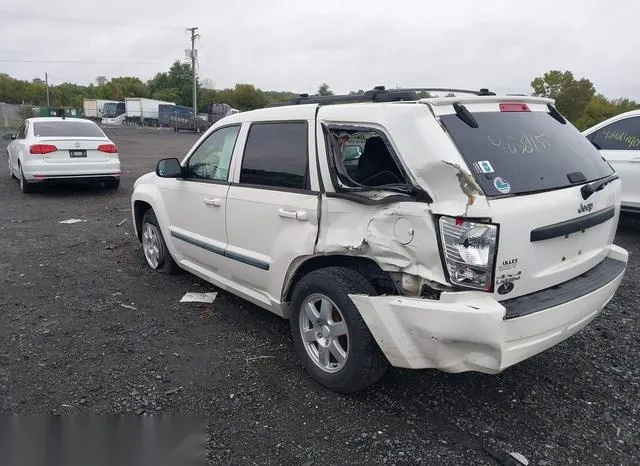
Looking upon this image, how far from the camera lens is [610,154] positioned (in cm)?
738

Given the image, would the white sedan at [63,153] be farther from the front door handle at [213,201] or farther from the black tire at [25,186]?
the front door handle at [213,201]

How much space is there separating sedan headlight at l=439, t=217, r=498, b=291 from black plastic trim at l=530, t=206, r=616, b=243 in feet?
1.02

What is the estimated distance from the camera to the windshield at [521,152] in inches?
110

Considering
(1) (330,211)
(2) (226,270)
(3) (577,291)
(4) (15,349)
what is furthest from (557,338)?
(4) (15,349)

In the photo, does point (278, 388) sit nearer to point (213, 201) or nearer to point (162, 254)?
point (213, 201)

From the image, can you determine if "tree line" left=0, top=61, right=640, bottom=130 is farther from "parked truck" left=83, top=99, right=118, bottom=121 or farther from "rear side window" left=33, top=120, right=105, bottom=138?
"parked truck" left=83, top=99, right=118, bottom=121

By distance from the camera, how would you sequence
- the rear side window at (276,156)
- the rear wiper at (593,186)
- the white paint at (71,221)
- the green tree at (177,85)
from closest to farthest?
the rear wiper at (593,186), the rear side window at (276,156), the white paint at (71,221), the green tree at (177,85)

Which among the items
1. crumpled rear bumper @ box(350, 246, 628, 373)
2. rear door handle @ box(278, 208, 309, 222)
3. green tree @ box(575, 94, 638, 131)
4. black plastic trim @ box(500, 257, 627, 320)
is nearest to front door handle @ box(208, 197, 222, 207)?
rear door handle @ box(278, 208, 309, 222)

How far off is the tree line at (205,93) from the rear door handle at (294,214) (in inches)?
43.3

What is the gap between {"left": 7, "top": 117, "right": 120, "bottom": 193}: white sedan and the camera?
9.91 meters

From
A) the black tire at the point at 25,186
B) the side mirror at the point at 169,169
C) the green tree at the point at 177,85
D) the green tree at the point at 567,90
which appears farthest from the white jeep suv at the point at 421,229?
the green tree at the point at 177,85

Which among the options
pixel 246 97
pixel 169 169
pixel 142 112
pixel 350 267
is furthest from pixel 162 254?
pixel 246 97

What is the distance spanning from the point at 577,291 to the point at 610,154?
17.6 ft

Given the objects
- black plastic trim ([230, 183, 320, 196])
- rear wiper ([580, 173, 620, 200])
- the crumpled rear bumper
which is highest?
rear wiper ([580, 173, 620, 200])
